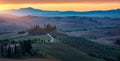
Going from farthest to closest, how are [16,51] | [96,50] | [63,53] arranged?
[96,50], [63,53], [16,51]

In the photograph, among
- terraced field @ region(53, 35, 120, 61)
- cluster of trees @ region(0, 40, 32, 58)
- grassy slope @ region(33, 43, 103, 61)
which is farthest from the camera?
terraced field @ region(53, 35, 120, 61)

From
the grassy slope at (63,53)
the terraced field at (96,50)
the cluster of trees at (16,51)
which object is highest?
the cluster of trees at (16,51)

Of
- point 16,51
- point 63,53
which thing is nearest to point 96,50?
point 63,53

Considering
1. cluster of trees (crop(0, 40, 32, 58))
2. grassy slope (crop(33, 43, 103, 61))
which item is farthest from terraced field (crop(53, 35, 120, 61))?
cluster of trees (crop(0, 40, 32, 58))

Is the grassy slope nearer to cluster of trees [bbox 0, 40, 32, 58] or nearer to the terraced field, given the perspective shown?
the terraced field

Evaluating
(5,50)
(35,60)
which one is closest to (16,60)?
(35,60)

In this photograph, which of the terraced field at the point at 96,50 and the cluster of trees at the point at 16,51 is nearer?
the cluster of trees at the point at 16,51

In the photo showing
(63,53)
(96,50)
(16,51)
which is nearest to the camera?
(16,51)

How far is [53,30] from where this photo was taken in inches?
6831

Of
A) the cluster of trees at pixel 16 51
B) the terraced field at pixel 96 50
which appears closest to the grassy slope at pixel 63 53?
the terraced field at pixel 96 50

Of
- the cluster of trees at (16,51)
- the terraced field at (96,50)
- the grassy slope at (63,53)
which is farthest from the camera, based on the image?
the terraced field at (96,50)

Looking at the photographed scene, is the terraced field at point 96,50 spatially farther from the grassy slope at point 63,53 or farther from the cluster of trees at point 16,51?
the cluster of trees at point 16,51

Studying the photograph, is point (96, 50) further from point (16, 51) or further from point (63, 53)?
point (16, 51)

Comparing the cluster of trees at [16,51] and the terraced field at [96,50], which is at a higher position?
the cluster of trees at [16,51]
